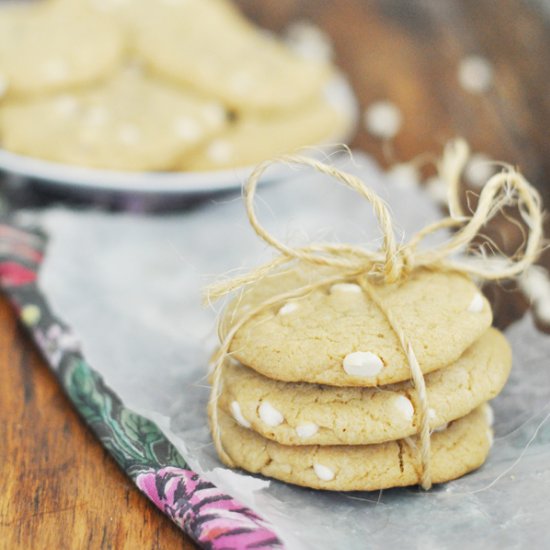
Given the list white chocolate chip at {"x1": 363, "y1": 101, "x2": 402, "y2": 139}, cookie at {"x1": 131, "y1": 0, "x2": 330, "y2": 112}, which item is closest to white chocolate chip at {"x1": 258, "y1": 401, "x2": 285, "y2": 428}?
cookie at {"x1": 131, "y1": 0, "x2": 330, "y2": 112}

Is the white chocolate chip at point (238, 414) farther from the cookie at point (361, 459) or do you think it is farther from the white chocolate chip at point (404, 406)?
the white chocolate chip at point (404, 406)

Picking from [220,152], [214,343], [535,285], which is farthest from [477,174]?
[214,343]

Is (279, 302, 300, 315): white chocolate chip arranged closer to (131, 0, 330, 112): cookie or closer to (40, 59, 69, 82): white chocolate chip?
(131, 0, 330, 112): cookie

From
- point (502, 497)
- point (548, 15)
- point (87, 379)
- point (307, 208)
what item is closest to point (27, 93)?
point (307, 208)

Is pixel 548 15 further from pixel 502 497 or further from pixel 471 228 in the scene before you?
pixel 502 497

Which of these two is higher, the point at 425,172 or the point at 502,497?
the point at 502,497

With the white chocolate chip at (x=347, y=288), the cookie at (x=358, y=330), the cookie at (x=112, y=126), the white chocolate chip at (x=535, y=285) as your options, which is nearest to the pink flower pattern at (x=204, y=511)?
the cookie at (x=358, y=330)
